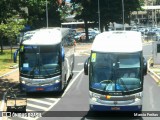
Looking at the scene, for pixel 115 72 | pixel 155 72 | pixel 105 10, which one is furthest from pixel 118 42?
pixel 105 10

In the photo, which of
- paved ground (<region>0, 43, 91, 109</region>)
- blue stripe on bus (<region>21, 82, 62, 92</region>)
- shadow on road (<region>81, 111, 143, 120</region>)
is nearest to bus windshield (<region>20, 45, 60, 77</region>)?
blue stripe on bus (<region>21, 82, 62, 92</region>)

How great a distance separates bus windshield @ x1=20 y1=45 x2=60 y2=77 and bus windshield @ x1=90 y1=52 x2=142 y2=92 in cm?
614

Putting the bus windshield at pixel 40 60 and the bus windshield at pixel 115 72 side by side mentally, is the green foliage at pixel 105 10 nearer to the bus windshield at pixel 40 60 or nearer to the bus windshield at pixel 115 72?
the bus windshield at pixel 40 60

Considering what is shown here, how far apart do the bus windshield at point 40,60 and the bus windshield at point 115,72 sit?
6.14 m

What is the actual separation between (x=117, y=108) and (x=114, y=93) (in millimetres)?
658

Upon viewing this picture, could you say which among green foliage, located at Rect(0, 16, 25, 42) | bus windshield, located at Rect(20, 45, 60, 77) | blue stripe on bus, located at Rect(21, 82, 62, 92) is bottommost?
blue stripe on bus, located at Rect(21, 82, 62, 92)

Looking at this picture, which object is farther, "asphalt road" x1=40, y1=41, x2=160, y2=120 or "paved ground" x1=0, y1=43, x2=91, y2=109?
"paved ground" x1=0, y1=43, x2=91, y2=109

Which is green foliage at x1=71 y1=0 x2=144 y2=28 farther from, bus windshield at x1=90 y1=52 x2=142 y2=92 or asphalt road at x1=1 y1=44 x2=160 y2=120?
bus windshield at x1=90 y1=52 x2=142 y2=92

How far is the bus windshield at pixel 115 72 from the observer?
707 inches

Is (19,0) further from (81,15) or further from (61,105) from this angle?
(81,15)

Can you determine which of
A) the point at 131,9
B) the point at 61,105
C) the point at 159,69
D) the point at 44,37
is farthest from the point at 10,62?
the point at 131,9

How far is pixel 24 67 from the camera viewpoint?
24297 millimetres

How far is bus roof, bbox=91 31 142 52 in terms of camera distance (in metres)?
18.6

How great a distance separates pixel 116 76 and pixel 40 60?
7.26m
